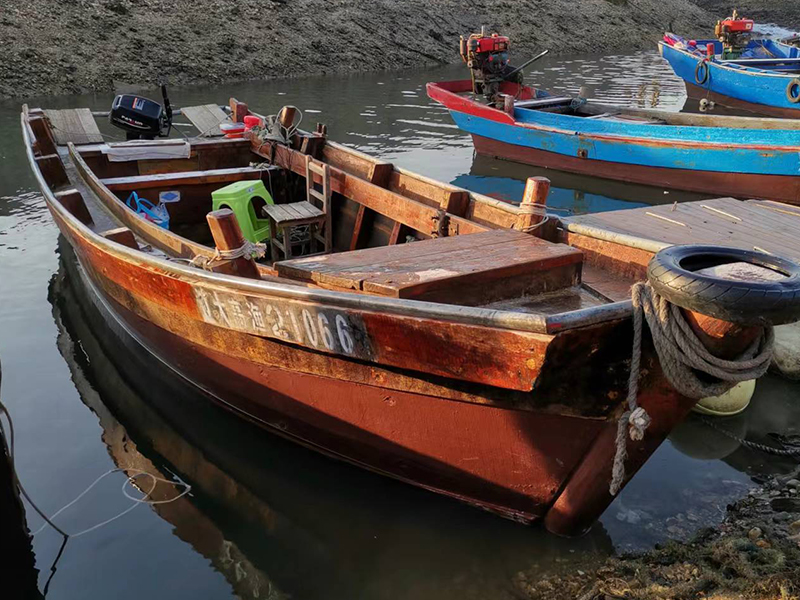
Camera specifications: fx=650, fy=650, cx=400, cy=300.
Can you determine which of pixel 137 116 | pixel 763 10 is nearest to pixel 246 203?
pixel 137 116

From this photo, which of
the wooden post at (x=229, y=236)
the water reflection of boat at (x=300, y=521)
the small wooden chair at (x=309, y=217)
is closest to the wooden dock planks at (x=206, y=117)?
the small wooden chair at (x=309, y=217)

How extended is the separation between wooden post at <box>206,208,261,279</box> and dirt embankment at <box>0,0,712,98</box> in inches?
736

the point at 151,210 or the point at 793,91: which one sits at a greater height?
the point at 793,91

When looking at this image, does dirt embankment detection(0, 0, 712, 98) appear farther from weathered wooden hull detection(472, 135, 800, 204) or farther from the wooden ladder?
the wooden ladder

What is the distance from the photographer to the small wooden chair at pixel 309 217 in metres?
6.15

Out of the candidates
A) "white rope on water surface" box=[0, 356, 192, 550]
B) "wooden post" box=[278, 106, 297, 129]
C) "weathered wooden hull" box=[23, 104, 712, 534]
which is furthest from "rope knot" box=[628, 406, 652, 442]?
"wooden post" box=[278, 106, 297, 129]

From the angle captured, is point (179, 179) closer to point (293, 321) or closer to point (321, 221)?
point (321, 221)

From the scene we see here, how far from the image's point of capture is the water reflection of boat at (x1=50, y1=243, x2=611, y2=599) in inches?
148

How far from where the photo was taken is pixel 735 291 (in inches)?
97.9

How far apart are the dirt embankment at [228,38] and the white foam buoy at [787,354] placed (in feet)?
67.1

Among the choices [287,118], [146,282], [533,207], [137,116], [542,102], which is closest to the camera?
[533,207]

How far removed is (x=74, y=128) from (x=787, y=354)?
885 centimetres

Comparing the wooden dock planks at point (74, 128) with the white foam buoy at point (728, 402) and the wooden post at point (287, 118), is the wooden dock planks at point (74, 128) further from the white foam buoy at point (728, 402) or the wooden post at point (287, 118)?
the white foam buoy at point (728, 402)

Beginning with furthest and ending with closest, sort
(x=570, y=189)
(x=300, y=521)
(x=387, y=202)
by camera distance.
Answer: (x=570, y=189) < (x=387, y=202) < (x=300, y=521)
